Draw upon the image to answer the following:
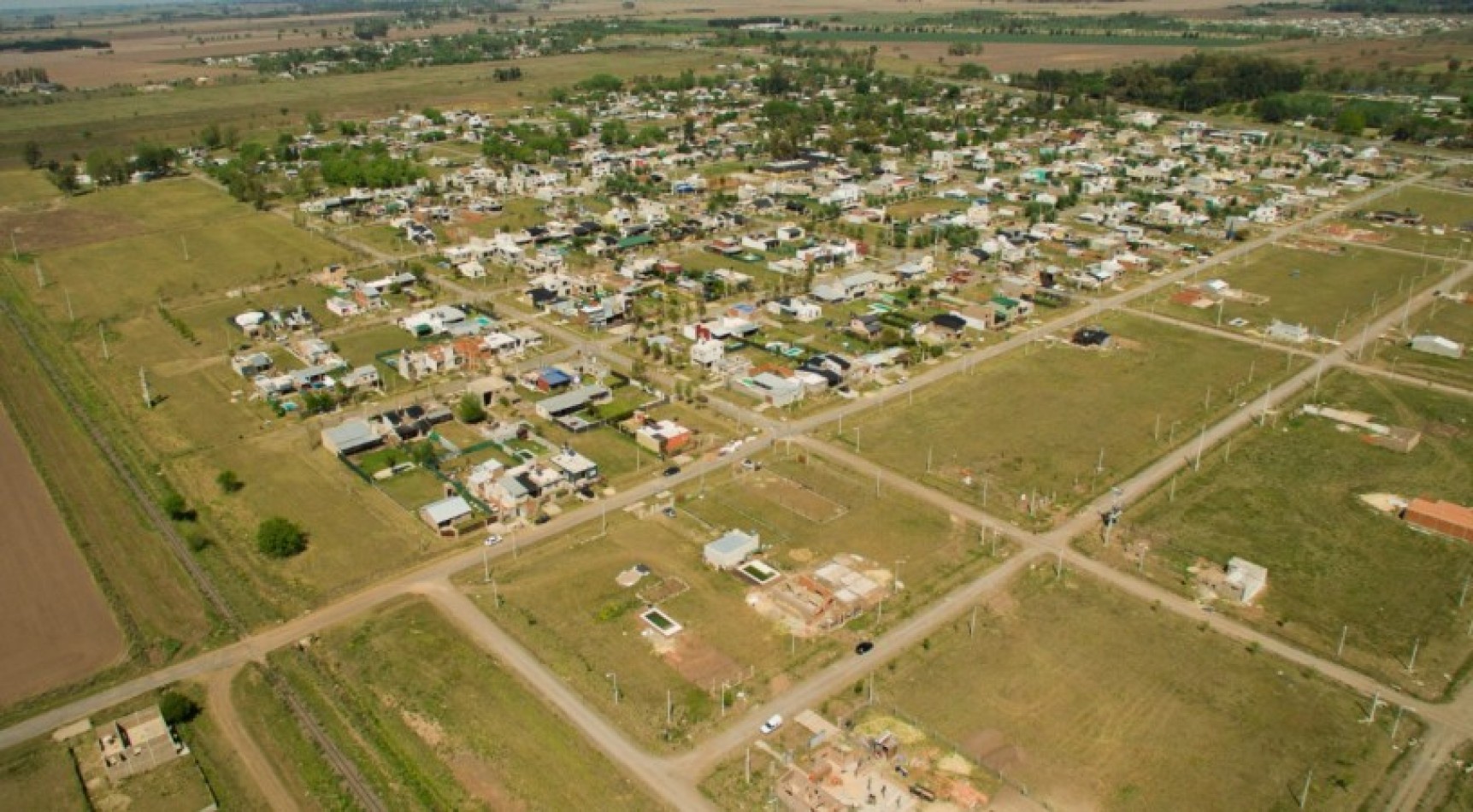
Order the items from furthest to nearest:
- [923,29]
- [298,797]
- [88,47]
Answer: [923,29] → [88,47] → [298,797]

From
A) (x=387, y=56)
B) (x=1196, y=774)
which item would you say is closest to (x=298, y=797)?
(x=1196, y=774)

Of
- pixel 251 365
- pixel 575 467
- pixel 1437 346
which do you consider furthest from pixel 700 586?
pixel 1437 346

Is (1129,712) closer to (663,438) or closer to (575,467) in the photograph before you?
(663,438)

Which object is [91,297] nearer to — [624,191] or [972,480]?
[624,191]

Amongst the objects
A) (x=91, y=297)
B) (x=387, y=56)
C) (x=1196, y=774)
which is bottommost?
(x=1196, y=774)

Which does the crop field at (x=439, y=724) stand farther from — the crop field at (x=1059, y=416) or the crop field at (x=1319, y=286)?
the crop field at (x=1319, y=286)

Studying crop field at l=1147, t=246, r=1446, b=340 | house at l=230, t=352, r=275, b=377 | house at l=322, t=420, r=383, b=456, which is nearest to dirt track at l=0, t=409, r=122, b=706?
house at l=322, t=420, r=383, b=456
